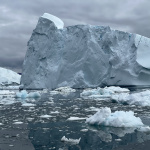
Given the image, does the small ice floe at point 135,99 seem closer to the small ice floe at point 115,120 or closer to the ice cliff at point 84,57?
the small ice floe at point 115,120

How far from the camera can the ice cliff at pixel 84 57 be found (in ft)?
74.7

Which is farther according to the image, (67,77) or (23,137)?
(67,77)

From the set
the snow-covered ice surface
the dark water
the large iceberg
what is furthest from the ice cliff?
the large iceberg

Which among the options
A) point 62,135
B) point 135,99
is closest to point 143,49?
point 135,99

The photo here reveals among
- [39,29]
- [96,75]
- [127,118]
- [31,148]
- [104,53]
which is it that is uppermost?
[39,29]

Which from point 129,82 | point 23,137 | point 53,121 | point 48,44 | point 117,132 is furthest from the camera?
point 48,44

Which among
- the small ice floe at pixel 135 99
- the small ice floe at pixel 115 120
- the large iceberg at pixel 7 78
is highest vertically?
the large iceberg at pixel 7 78

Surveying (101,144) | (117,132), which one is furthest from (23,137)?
(117,132)

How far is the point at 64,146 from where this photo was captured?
11.1 feet

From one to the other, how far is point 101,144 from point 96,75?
19.8 metres

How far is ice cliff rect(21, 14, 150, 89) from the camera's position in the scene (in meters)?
22.8

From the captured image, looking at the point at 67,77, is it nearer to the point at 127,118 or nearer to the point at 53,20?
the point at 53,20

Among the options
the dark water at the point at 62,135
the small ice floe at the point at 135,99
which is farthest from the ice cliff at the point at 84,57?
the dark water at the point at 62,135

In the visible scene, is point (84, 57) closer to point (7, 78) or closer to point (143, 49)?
point (143, 49)
